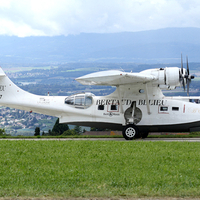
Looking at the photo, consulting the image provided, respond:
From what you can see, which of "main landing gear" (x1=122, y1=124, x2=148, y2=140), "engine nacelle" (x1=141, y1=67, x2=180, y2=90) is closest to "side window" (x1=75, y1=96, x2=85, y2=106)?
"main landing gear" (x1=122, y1=124, x2=148, y2=140)

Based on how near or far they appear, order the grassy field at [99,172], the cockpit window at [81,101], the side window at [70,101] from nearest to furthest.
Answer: the grassy field at [99,172], the cockpit window at [81,101], the side window at [70,101]

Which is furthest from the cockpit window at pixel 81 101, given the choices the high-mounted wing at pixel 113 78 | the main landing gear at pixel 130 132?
the main landing gear at pixel 130 132

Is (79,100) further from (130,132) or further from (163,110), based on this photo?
(163,110)

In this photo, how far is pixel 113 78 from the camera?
18.6 meters

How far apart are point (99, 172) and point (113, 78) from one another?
9.58m

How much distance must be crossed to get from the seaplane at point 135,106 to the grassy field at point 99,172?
6.61m

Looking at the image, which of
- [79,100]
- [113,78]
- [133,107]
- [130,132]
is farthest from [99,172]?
[79,100]

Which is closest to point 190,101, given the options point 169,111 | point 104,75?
point 169,111

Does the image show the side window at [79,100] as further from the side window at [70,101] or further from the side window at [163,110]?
the side window at [163,110]

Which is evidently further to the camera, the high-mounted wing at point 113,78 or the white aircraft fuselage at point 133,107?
the white aircraft fuselage at point 133,107

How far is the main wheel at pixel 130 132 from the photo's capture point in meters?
20.2

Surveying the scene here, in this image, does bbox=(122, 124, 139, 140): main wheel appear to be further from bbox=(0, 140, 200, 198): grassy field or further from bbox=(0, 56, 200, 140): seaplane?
bbox=(0, 140, 200, 198): grassy field

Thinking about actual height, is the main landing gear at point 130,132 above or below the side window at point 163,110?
below

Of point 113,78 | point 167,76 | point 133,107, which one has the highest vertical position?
point 167,76
